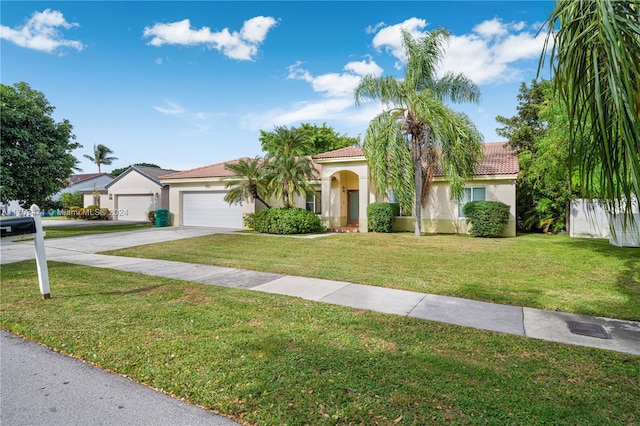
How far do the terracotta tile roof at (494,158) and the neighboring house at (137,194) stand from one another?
14431mm

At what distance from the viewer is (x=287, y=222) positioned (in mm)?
16609

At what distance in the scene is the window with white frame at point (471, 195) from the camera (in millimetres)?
16500

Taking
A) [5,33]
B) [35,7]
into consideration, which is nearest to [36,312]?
[35,7]

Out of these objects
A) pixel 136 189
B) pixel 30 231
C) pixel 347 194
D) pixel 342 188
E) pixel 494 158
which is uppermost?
pixel 494 158

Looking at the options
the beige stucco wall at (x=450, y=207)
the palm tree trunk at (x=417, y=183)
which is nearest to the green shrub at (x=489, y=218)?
the beige stucco wall at (x=450, y=207)

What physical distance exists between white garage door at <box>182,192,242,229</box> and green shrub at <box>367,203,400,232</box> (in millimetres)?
8550

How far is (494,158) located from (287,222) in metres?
12.2

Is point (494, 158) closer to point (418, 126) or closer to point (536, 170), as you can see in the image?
point (536, 170)

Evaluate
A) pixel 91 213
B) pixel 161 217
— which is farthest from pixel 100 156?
pixel 161 217

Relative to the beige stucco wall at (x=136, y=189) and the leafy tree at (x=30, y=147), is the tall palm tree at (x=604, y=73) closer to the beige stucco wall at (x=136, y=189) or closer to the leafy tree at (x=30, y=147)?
the leafy tree at (x=30, y=147)

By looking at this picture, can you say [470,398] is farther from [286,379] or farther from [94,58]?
[94,58]

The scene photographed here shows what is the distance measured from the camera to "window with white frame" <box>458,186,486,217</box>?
54.1 feet

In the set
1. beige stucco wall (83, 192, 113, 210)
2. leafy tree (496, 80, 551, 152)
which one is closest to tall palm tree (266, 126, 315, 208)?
leafy tree (496, 80, 551, 152)

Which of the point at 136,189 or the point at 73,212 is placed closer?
the point at 136,189
